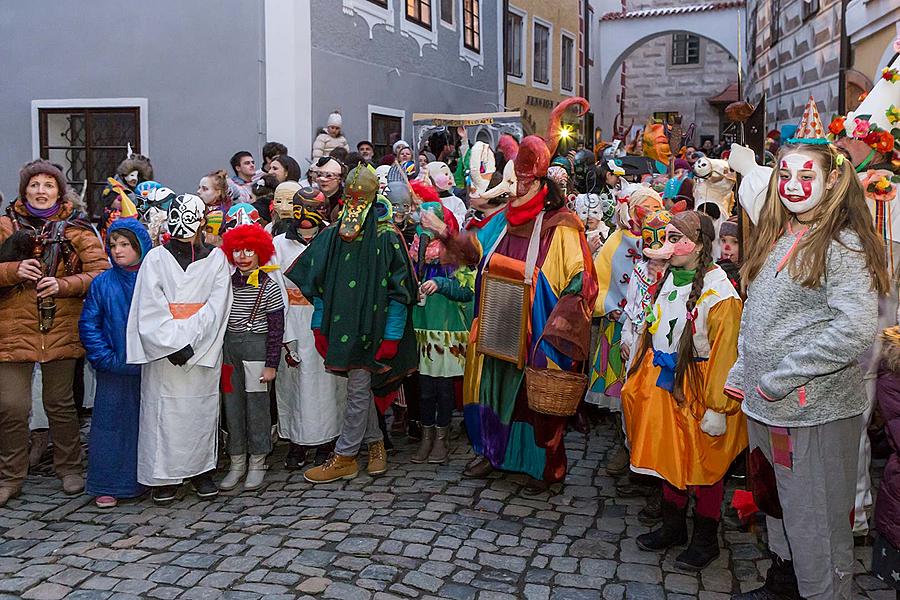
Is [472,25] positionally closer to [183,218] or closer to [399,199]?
[399,199]

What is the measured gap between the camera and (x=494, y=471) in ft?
18.6

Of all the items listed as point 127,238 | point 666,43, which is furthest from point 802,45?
point 666,43

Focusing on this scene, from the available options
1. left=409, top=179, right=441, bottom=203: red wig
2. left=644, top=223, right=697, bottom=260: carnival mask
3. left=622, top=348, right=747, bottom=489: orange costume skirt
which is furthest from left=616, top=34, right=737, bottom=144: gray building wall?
left=622, top=348, right=747, bottom=489: orange costume skirt

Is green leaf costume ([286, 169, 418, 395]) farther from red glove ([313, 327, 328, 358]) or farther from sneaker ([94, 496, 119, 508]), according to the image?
sneaker ([94, 496, 119, 508])

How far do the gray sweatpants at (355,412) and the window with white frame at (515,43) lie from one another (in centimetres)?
1544

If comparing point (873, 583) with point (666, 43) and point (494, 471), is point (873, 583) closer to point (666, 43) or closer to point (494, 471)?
point (494, 471)

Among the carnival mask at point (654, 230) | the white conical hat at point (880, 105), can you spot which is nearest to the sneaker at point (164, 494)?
the carnival mask at point (654, 230)

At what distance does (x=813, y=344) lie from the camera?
10.5 ft

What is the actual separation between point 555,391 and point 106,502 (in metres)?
2.61

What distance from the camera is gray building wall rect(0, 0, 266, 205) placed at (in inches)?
433

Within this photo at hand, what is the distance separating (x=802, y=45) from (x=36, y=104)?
10.7 m

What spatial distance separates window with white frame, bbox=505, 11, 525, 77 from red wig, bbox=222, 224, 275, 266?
15.4 metres

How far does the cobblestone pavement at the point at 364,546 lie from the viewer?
4.05 metres

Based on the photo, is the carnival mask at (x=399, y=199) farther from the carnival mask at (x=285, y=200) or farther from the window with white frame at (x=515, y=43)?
the window with white frame at (x=515, y=43)
